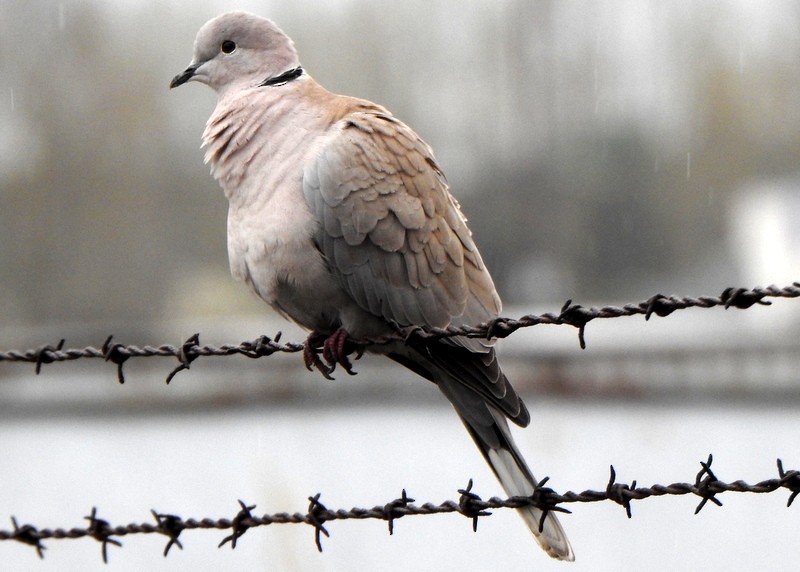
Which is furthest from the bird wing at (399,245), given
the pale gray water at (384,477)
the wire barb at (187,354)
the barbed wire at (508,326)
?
the pale gray water at (384,477)

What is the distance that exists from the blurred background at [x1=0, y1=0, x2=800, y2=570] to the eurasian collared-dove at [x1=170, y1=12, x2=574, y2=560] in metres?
6.18

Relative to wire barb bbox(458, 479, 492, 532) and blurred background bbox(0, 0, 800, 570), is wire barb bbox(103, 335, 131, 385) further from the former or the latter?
blurred background bbox(0, 0, 800, 570)

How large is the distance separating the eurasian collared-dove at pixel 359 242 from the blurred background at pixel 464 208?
6.18 metres

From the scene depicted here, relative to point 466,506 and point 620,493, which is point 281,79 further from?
point 620,493

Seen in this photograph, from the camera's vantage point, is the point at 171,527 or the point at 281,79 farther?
the point at 281,79

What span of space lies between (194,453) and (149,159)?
16.2 m

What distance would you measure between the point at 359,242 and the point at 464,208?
62.7 ft

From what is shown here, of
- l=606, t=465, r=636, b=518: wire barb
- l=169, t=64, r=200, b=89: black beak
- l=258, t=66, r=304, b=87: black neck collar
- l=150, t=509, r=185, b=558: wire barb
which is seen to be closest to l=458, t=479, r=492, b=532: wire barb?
l=606, t=465, r=636, b=518: wire barb

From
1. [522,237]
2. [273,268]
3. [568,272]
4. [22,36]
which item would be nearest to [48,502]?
[273,268]

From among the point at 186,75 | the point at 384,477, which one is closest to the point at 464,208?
the point at 384,477

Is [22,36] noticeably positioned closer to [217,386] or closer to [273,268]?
[217,386]

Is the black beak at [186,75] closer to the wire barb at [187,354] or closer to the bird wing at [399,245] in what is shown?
the bird wing at [399,245]

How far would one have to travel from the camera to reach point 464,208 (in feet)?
72.2

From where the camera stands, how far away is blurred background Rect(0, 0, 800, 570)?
9.99 metres
